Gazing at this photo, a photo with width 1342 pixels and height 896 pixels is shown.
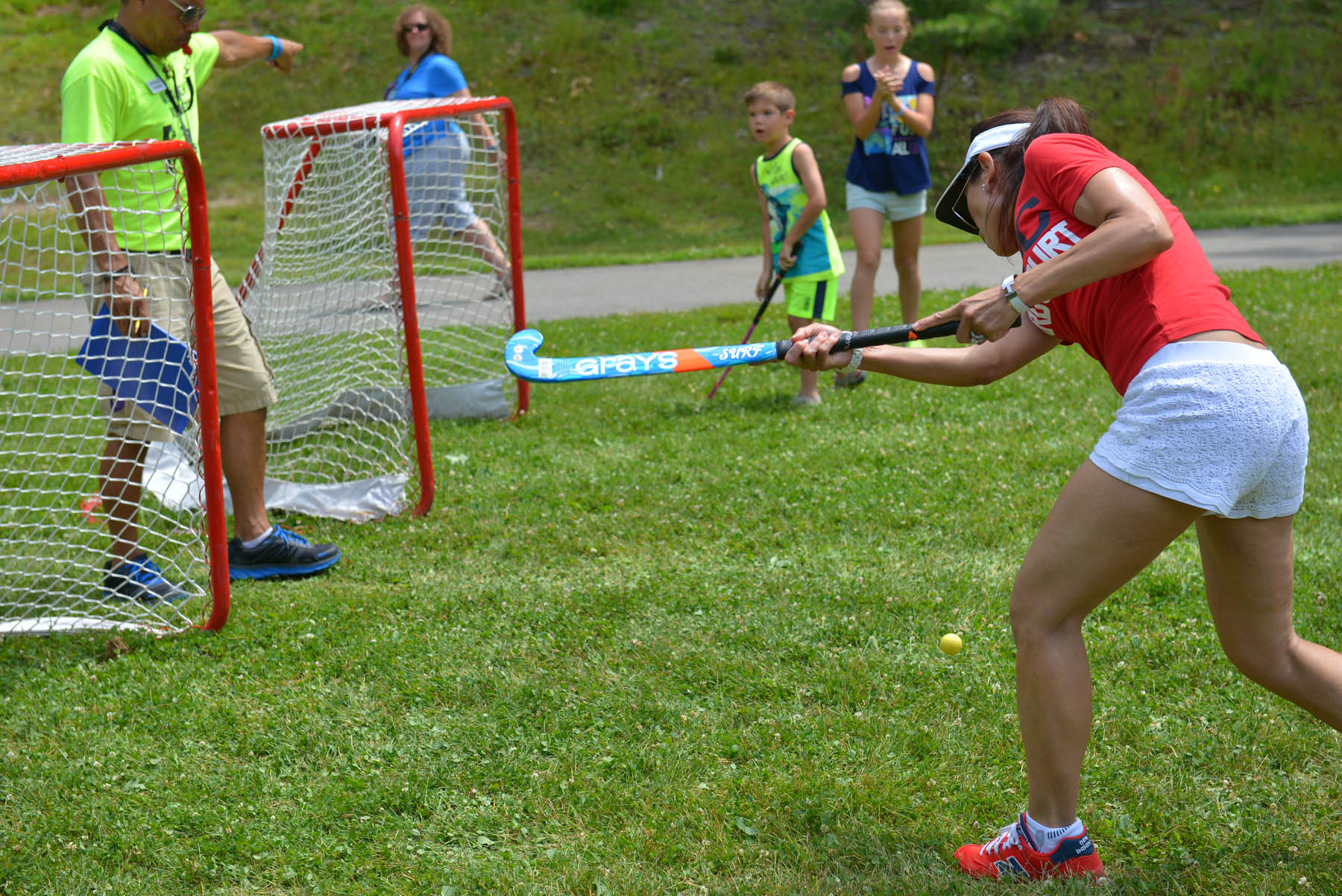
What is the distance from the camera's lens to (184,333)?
4344 millimetres

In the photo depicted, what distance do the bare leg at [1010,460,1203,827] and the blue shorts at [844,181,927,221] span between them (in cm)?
475

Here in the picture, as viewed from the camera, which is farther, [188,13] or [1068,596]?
[188,13]

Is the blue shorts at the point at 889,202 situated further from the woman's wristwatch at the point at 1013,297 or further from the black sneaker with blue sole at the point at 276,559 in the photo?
the woman's wristwatch at the point at 1013,297

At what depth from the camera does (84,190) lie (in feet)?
12.9

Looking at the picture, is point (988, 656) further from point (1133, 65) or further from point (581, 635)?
point (1133, 65)

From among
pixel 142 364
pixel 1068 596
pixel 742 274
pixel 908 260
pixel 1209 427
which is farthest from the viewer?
Result: pixel 742 274

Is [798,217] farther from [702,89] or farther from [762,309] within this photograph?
[702,89]

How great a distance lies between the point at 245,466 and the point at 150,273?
86 cm

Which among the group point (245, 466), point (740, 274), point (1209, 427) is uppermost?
point (1209, 427)

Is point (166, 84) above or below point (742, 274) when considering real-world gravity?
above

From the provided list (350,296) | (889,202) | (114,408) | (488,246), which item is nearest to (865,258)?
(889,202)

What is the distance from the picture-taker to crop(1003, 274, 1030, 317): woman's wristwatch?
8.08ft

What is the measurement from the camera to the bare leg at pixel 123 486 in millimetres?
4359

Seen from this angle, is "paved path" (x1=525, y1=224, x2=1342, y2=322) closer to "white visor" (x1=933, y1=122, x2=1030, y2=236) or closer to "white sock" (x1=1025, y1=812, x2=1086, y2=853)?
"white visor" (x1=933, y1=122, x2=1030, y2=236)
